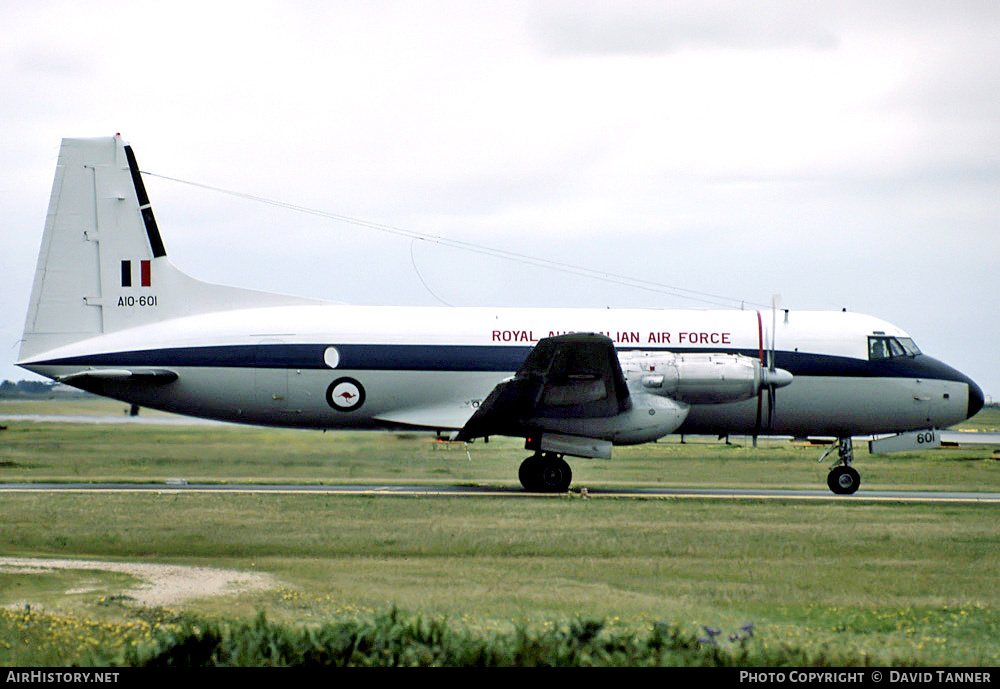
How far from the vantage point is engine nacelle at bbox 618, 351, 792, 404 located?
22.8 metres

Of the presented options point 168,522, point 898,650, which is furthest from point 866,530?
point 168,522

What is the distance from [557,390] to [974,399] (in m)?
10.4

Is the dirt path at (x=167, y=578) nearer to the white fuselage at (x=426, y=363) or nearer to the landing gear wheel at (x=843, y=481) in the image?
the white fuselage at (x=426, y=363)

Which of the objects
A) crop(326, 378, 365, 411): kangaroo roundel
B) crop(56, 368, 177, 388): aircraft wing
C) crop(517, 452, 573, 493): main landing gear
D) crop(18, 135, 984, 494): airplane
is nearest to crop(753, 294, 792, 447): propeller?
crop(18, 135, 984, 494): airplane

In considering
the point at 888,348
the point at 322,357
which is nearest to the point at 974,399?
the point at 888,348

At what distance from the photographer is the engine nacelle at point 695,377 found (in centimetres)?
2277

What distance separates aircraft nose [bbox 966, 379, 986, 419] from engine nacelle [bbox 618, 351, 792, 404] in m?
5.63

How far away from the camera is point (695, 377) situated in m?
22.7

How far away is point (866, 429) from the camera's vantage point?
984 inches

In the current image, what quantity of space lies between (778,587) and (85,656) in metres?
7.66

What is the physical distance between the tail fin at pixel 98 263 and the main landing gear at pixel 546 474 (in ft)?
26.3

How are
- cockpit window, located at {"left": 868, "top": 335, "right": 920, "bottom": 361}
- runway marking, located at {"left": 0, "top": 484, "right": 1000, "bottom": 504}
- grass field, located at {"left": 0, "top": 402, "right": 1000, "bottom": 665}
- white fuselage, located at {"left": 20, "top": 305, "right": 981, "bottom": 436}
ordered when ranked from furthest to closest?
cockpit window, located at {"left": 868, "top": 335, "right": 920, "bottom": 361} < white fuselage, located at {"left": 20, "top": 305, "right": 981, "bottom": 436} < runway marking, located at {"left": 0, "top": 484, "right": 1000, "bottom": 504} < grass field, located at {"left": 0, "top": 402, "right": 1000, "bottom": 665}

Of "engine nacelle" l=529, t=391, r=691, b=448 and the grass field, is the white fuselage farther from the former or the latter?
the grass field
